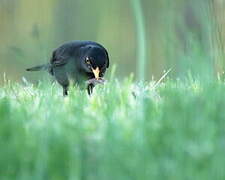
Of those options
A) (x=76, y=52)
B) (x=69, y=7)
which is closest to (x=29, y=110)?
(x=76, y=52)

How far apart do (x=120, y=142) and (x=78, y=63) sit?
321 centimetres

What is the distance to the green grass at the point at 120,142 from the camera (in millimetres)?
2564

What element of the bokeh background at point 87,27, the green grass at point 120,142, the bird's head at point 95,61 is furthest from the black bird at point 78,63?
the green grass at point 120,142

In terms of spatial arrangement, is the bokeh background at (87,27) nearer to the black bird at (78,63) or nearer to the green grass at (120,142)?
the black bird at (78,63)

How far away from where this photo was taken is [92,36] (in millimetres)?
10797

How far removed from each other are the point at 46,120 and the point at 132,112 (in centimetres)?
42

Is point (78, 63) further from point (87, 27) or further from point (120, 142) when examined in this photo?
point (87, 27)

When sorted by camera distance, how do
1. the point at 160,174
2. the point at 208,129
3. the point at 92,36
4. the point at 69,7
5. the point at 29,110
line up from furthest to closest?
the point at 69,7 → the point at 92,36 → the point at 29,110 → the point at 208,129 → the point at 160,174

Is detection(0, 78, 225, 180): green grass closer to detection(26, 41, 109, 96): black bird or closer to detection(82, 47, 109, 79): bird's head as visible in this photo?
detection(26, 41, 109, 96): black bird

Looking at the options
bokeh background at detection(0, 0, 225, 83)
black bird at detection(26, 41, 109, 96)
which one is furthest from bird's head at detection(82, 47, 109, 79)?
bokeh background at detection(0, 0, 225, 83)

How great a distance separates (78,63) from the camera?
5.90m

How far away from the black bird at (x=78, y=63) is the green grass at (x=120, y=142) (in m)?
2.40

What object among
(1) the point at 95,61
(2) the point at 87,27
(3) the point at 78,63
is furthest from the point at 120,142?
(2) the point at 87,27

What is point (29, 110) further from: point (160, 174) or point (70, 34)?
point (70, 34)
